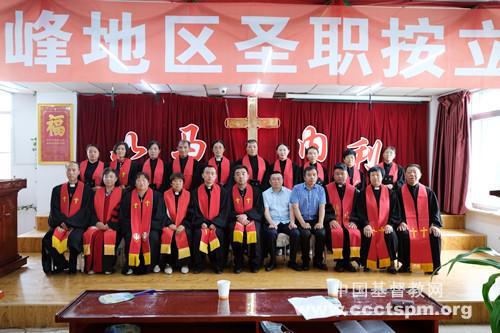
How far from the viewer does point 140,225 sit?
3688 mm

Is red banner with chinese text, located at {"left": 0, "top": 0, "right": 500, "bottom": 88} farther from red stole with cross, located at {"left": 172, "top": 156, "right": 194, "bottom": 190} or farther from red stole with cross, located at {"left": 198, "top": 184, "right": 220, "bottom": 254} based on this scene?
red stole with cross, located at {"left": 172, "top": 156, "right": 194, "bottom": 190}

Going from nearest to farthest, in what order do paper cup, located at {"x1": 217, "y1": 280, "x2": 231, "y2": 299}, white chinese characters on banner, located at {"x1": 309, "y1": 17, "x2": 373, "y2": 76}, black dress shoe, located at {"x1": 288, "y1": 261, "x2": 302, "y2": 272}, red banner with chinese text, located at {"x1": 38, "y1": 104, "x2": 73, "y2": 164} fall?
paper cup, located at {"x1": 217, "y1": 280, "x2": 231, "y2": 299} → white chinese characters on banner, located at {"x1": 309, "y1": 17, "x2": 373, "y2": 76} → black dress shoe, located at {"x1": 288, "y1": 261, "x2": 302, "y2": 272} → red banner with chinese text, located at {"x1": 38, "y1": 104, "x2": 73, "y2": 164}

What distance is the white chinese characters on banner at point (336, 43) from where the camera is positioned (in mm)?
2143

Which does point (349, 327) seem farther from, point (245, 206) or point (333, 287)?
point (245, 206)

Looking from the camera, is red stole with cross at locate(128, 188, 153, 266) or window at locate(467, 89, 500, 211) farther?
window at locate(467, 89, 500, 211)

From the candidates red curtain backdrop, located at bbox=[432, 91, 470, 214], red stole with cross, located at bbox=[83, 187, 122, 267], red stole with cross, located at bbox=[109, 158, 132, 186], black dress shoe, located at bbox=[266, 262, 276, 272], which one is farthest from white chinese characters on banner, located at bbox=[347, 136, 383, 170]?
red stole with cross, located at bbox=[83, 187, 122, 267]

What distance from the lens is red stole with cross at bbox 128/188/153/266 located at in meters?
3.54

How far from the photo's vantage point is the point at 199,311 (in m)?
1.86

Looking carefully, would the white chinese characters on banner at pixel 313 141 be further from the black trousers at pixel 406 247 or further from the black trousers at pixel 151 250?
the black trousers at pixel 151 250

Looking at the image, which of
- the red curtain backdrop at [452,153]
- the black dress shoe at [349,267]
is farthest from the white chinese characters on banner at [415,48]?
the red curtain backdrop at [452,153]

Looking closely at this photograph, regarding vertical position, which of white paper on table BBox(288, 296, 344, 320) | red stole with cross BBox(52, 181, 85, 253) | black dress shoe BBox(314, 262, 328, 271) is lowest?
black dress shoe BBox(314, 262, 328, 271)

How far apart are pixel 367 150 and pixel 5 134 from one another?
5.91m

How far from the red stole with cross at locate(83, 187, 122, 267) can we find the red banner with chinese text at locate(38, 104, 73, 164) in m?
2.04

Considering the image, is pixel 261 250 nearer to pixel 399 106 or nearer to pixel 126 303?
pixel 126 303
